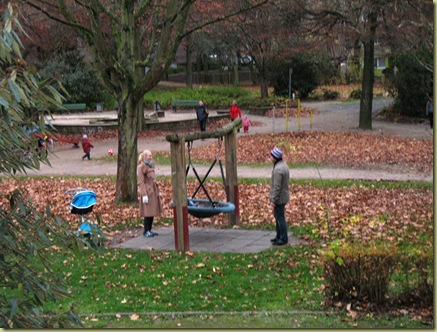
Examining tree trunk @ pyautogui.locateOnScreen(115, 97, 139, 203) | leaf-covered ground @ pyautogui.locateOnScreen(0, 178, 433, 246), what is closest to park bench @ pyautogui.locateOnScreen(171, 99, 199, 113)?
leaf-covered ground @ pyautogui.locateOnScreen(0, 178, 433, 246)

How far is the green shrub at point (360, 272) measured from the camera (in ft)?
27.6

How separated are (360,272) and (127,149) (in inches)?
361

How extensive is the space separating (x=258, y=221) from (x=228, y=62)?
6064 centimetres

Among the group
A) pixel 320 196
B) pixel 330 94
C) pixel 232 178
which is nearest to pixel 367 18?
pixel 320 196

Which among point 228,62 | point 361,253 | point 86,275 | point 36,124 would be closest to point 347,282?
point 361,253

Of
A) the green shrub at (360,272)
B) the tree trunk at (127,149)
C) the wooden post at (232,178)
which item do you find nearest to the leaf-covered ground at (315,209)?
the wooden post at (232,178)

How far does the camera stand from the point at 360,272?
27.9 feet

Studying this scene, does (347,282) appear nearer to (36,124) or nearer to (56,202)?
(36,124)

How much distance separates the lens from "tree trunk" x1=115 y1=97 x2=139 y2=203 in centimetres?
1653

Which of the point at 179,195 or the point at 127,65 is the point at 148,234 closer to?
the point at 179,195

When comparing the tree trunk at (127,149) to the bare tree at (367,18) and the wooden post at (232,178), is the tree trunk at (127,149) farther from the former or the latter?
the bare tree at (367,18)

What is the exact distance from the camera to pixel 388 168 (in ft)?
74.3

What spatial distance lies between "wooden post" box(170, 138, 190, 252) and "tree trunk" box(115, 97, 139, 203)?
4614 mm

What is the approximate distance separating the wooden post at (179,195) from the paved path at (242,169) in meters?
0.31
